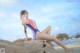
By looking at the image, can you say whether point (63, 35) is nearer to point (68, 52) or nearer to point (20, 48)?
point (68, 52)

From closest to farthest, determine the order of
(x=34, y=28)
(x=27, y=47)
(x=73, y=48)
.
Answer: (x=27, y=47) → (x=34, y=28) → (x=73, y=48)

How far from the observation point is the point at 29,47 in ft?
25.4

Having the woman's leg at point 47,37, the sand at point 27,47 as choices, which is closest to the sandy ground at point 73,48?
the woman's leg at point 47,37

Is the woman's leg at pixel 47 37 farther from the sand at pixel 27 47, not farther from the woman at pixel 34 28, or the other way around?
the sand at pixel 27 47

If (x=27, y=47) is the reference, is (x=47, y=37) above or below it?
above

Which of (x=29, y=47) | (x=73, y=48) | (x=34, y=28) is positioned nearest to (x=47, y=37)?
(x=34, y=28)

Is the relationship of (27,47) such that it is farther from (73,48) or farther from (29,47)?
(73,48)

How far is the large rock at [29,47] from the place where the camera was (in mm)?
7715

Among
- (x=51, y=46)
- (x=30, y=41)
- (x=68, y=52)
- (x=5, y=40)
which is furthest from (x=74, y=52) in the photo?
(x=5, y=40)

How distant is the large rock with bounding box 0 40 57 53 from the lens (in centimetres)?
771

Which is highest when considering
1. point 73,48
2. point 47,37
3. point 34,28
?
point 34,28

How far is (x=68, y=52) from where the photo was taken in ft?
27.2

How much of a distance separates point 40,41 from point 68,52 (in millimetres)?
1004

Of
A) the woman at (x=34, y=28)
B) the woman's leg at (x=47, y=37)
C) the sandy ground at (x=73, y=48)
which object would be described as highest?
the woman at (x=34, y=28)
